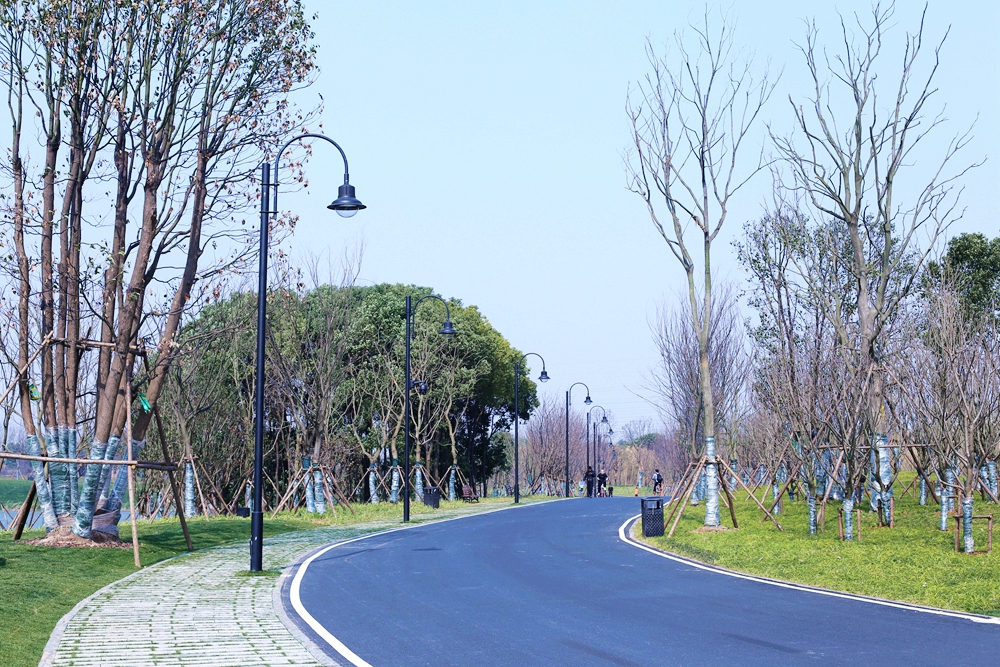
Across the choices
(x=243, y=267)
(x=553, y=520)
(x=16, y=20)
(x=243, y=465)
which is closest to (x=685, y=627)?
(x=243, y=267)

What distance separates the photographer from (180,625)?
1169 cm

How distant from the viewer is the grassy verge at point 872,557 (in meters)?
14.4

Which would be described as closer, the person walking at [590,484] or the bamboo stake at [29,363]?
the bamboo stake at [29,363]

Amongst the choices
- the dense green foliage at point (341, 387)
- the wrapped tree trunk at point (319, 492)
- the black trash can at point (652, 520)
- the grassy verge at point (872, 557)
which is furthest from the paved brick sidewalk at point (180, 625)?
the wrapped tree trunk at point (319, 492)

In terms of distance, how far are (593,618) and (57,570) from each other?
952 cm

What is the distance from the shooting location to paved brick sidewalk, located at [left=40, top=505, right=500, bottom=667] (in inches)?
383

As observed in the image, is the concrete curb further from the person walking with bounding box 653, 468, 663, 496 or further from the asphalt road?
the person walking with bounding box 653, 468, 663, 496

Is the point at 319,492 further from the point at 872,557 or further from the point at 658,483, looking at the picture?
the point at 658,483

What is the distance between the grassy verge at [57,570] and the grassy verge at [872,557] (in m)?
11.2

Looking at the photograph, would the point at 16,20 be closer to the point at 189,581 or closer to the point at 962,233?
the point at 189,581

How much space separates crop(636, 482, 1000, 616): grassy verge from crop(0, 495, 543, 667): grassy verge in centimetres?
1116

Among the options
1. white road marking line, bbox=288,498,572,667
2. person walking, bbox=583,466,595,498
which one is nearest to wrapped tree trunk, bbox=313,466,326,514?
white road marking line, bbox=288,498,572,667

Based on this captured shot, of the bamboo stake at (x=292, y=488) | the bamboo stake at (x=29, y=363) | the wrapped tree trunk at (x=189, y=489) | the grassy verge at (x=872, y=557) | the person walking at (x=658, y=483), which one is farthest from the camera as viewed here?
the person walking at (x=658, y=483)

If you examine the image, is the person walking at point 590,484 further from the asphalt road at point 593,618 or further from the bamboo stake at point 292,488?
the asphalt road at point 593,618
